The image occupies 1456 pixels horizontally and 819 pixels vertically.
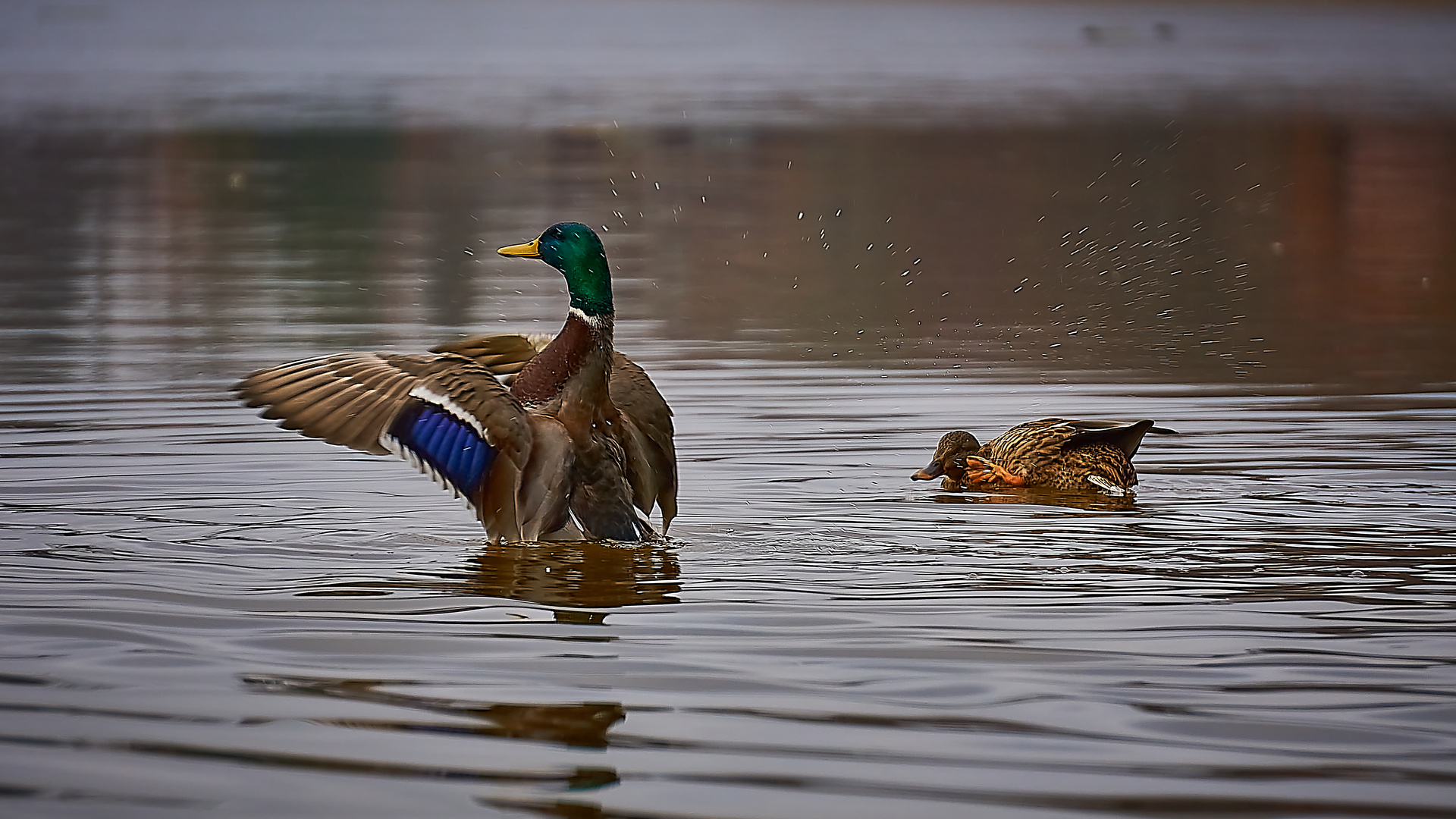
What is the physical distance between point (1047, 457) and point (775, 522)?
56.0 inches

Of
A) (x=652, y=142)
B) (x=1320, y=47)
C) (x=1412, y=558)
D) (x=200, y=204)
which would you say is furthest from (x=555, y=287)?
(x=1320, y=47)

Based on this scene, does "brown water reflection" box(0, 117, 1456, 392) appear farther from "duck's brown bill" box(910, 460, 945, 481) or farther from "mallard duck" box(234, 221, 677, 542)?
"mallard duck" box(234, 221, 677, 542)

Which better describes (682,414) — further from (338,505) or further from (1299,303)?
(1299,303)

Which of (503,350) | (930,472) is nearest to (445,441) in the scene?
(503,350)

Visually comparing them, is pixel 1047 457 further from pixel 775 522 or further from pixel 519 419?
pixel 519 419

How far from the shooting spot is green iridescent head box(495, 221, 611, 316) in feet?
23.1

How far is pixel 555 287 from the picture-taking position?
52.8 feet

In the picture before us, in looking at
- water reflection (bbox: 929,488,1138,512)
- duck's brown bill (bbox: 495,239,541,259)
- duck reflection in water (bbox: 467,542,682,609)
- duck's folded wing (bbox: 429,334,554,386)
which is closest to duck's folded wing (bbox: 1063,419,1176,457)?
water reflection (bbox: 929,488,1138,512)

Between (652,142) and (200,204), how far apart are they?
965 cm

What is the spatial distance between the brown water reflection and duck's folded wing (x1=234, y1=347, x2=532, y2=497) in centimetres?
494

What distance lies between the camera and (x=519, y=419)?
6844 millimetres

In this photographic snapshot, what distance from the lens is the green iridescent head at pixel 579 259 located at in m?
7.05

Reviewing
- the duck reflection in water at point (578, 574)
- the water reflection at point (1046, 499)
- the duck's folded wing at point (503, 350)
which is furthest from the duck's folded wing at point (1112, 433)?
the duck's folded wing at point (503, 350)

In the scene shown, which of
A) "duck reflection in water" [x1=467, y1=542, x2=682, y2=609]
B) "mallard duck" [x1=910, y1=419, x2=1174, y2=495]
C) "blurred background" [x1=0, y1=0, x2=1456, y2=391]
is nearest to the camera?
"duck reflection in water" [x1=467, y1=542, x2=682, y2=609]
